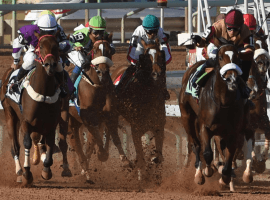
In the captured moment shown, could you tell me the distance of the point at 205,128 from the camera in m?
7.97

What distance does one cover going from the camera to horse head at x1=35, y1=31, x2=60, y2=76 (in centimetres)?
762

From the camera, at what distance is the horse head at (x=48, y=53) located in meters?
7.62

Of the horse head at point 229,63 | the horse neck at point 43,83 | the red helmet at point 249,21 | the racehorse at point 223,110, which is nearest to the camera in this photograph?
the horse head at point 229,63

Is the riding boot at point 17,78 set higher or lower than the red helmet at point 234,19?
lower

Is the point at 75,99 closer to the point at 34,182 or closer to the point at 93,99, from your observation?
the point at 93,99

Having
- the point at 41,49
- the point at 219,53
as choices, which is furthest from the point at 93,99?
the point at 219,53

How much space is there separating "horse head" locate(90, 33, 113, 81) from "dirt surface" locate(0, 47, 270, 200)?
3.98 feet

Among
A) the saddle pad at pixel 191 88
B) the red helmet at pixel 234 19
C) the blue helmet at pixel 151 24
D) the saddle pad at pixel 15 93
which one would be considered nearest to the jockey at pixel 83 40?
the blue helmet at pixel 151 24

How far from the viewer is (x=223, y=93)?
768 centimetres

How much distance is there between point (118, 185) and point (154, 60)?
5.19 ft

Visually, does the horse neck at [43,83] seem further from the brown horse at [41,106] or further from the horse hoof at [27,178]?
the horse hoof at [27,178]

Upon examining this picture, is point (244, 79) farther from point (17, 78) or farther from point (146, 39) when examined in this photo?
point (17, 78)

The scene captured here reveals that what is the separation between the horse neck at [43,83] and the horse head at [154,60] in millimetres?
1497

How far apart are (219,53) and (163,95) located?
6.74 feet
